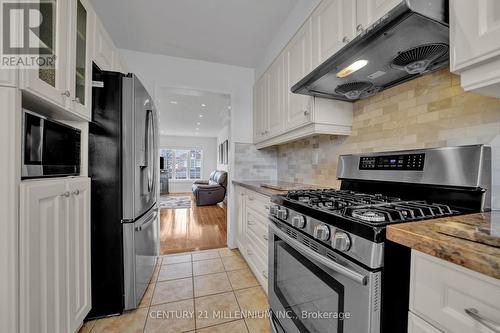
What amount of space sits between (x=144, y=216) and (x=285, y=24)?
2.32m

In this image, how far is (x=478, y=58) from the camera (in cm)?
62

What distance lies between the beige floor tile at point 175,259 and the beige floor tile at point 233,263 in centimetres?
44

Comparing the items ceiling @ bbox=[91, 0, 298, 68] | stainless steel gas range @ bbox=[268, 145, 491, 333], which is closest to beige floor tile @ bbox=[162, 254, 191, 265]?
stainless steel gas range @ bbox=[268, 145, 491, 333]

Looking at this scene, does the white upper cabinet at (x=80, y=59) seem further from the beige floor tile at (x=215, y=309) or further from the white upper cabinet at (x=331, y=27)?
the beige floor tile at (x=215, y=309)

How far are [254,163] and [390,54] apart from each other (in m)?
2.04

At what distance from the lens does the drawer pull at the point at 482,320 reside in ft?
1.29

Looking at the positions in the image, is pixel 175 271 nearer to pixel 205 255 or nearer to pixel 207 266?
pixel 207 266

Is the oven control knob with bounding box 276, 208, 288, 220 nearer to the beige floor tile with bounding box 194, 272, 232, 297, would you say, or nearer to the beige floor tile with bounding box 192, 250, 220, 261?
the beige floor tile with bounding box 194, 272, 232, 297

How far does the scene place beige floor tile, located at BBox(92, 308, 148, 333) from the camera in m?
1.37

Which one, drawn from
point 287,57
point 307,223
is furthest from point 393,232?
point 287,57

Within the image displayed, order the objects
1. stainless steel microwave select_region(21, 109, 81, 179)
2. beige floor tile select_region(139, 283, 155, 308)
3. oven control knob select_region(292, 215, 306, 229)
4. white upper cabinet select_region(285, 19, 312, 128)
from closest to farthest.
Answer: stainless steel microwave select_region(21, 109, 81, 179)
oven control knob select_region(292, 215, 306, 229)
white upper cabinet select_region(285, 19, 312, 128)
beige floor tile select_region(139, 283, 155, 308)

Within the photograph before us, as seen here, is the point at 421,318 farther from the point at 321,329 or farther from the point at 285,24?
the point at 285,24

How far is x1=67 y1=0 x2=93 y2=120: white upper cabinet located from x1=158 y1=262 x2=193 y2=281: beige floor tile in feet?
5.26

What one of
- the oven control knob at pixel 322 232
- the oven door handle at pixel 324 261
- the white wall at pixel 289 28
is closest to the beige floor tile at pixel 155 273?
the oven door handle at pixel 324 261
